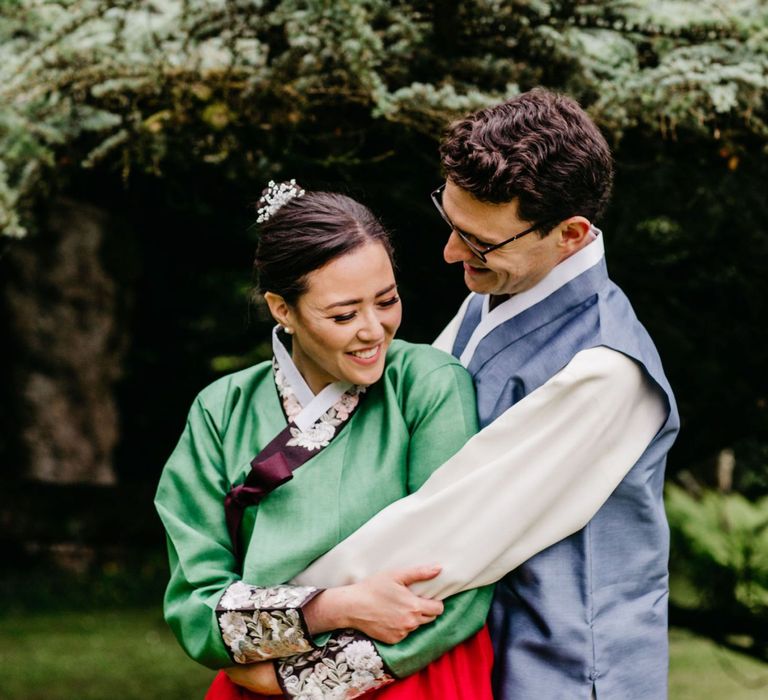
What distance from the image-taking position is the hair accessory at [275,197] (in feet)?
7.62

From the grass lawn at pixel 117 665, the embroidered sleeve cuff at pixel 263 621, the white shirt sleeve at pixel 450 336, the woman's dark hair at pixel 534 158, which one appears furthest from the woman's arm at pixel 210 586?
the grass lawn at pixel 117 665

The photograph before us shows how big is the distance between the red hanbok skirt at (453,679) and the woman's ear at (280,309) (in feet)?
2.63

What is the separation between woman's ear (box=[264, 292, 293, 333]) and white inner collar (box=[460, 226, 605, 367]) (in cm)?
43

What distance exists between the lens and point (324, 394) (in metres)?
2.31

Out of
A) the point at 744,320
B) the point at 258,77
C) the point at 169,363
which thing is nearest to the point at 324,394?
the point at 258,77

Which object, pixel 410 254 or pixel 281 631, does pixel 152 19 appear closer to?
pixel 410 254

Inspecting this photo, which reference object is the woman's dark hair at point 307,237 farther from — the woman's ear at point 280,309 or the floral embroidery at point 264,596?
the floral embroidery at point 264,596

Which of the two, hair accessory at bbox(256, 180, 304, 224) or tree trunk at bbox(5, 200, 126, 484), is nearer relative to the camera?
hair accessory at bbox(256, 180, 304, 224)

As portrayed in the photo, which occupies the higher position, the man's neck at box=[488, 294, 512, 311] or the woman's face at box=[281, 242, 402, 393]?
the woman's face at box=[281, 242, 402, 393]

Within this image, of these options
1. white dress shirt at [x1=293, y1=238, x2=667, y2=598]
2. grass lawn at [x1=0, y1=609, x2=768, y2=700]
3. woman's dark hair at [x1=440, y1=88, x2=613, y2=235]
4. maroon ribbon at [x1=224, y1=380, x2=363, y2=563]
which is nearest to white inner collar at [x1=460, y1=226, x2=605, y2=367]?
woman's dark hair at [x1=440, y1=88, x2=613, y2=235]

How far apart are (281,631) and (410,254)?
2038 mm

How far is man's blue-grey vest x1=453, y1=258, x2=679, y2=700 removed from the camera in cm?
214

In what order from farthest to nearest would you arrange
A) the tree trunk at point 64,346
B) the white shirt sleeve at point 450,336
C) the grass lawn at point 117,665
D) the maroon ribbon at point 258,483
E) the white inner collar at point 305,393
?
the tree trunk at point 64,346, the grass lawn at point 117,665, the white shirt sleeve at point 450,336, the white inner collar at point 305,393, the maroon ribbon at point 258,483

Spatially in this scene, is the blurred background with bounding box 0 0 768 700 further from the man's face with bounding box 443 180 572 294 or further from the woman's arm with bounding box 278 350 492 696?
the woman's arm with bounding box 278 350 492 696
